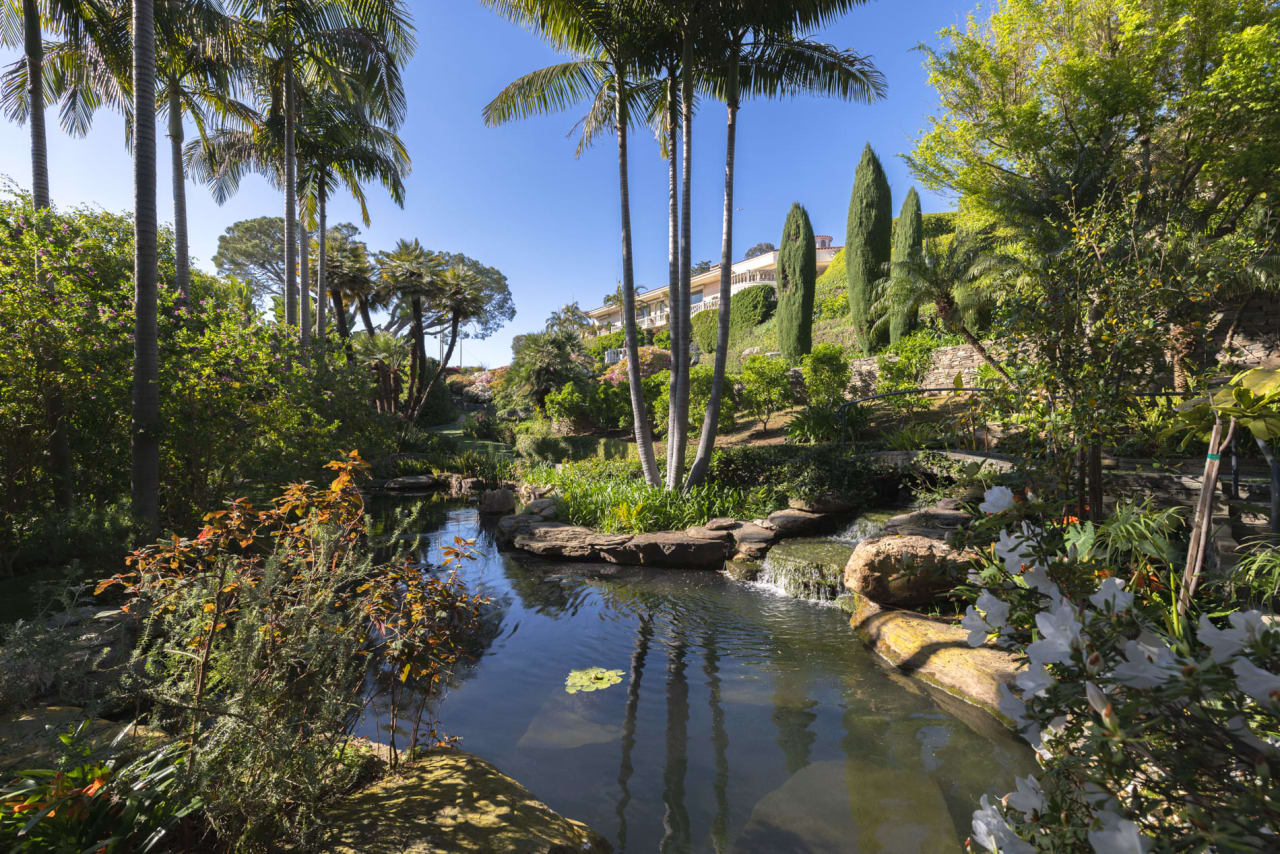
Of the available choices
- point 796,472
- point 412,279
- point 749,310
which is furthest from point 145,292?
point 749,310

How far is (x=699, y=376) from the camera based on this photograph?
18.7 m

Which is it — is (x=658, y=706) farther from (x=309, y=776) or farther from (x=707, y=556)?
(x=707, y=556)

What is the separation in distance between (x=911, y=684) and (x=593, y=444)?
615 inches

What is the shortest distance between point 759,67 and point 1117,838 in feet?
40.3

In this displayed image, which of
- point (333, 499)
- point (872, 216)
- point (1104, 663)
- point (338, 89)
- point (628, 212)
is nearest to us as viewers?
point (1104, 663)

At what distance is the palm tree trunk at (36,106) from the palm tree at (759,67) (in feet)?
32.5

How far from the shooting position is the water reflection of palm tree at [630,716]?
3129mm

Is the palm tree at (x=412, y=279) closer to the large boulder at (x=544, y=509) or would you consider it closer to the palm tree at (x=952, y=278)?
the large boulder at (x=544, y=509)

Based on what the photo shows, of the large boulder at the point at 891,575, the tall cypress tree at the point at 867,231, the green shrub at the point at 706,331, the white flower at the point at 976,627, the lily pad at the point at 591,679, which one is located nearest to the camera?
the white flower at the point at 976,627

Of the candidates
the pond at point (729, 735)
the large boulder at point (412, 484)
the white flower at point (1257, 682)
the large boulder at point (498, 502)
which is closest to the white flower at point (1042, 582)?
the white flower at point (1257, 682)

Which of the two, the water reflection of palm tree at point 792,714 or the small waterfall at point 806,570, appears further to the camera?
the small waterfall at point 806,570

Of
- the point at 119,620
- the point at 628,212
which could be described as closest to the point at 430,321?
the point at 628,212

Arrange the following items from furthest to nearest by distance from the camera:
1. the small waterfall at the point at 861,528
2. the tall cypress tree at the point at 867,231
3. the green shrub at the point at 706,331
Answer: the green shrub at the point at 706,331, the tall cypress tree at the point at 867,231, the small waterfall at the point at 861,528

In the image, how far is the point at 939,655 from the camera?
4727 millimetres
